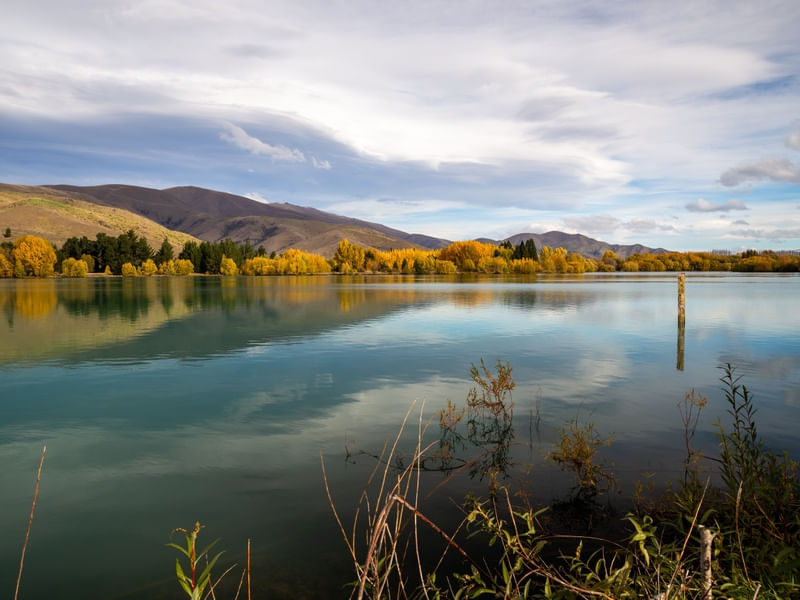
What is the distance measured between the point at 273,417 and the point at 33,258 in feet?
595

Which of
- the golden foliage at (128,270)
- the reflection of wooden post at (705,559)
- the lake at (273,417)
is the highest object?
the golden foliage at (128,270)

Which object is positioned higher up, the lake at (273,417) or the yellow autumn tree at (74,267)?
the yellow autumn tree at (74,267)

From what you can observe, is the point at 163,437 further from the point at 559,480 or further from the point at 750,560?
the point at 750,560

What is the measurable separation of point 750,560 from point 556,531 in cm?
307

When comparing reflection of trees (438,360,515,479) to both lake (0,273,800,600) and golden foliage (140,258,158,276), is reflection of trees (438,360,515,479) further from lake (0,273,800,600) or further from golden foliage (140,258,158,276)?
golden foliage (140,258,158,276)

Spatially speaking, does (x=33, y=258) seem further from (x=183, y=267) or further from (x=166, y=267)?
(x=183, y=267)

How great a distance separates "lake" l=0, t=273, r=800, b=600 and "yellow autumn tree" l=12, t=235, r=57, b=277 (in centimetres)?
14564

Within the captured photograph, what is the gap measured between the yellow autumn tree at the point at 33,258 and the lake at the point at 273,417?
14564cm

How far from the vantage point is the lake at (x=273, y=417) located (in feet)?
29.7

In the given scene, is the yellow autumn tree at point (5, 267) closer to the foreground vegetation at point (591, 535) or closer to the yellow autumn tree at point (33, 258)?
the yellow autumn tree at point (33, 258)

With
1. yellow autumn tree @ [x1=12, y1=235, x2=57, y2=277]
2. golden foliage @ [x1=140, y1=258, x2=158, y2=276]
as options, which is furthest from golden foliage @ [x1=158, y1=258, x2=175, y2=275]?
yellow autumn tree @ [x1=12, y1=235, x2=57, y2=277]

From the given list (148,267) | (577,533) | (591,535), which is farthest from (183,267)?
(591,535)

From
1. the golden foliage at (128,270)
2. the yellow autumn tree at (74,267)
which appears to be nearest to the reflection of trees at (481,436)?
the yellow autumn tree at (74,267)

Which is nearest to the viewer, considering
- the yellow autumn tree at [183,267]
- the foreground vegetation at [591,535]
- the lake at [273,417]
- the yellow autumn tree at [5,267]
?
the foreground vegetation at [591,535]
